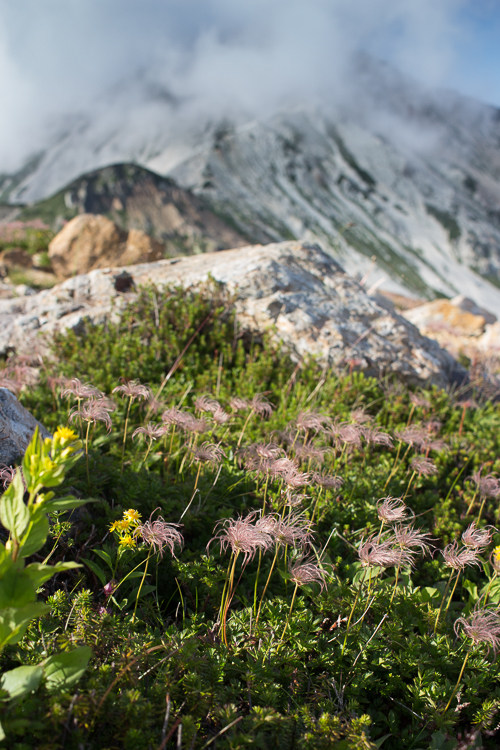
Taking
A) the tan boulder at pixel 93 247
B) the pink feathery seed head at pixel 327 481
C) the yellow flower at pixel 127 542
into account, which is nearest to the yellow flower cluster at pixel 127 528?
the yellow flower at pixel 127 542

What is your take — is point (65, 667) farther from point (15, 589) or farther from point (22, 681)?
point (15, 589)

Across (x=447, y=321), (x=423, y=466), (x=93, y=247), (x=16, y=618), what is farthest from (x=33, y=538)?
(x=447, y=321)

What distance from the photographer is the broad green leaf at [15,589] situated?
172 cm

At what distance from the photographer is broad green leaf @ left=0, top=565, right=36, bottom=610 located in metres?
1.72

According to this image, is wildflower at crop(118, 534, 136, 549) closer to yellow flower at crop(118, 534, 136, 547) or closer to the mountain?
yellow flower at crop(118, 534, 136, 547)

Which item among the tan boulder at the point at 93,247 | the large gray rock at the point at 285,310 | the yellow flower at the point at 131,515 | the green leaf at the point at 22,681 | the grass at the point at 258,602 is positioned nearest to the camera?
the green leaf at the point at 22,681

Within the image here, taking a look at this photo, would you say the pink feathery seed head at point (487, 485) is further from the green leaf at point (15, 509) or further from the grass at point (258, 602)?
the green leaf at point (15, 509)

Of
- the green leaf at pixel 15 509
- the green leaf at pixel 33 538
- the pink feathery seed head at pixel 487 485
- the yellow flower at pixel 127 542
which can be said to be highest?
the green leaf at pixel 15 509

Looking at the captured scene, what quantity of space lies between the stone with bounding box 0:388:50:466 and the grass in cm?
43

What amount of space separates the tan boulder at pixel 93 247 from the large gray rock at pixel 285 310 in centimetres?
563

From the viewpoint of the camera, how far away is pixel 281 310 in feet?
21.2

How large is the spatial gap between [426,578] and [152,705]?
2522 mm

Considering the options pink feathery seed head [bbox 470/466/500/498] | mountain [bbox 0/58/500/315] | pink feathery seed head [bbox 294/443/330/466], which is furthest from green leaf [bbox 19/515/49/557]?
mountain [bbox 0/58/500/315]

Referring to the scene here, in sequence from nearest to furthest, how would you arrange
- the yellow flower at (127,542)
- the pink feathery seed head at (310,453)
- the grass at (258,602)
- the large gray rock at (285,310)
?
the grass at (258,602), the yellow flower at (127,542), the pink feathery seed head at (310,453), the large gray rock at (285,310)
